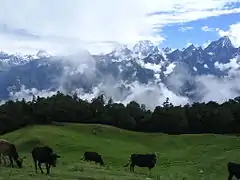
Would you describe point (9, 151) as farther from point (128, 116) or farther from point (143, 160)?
point (128, 116)

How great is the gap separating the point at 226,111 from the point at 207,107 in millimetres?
9034

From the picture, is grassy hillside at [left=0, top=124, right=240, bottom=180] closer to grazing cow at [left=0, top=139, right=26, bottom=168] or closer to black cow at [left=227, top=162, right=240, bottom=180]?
black cow at [left=227, top=162, right=240, bottom=180]

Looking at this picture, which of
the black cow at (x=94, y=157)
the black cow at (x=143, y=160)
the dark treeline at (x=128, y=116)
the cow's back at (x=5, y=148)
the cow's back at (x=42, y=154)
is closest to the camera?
the cow's back at (x=42, y=154)

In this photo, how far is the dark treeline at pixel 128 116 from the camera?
119500 mm

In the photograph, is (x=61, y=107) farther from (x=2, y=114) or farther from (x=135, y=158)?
(x=135, y=158)

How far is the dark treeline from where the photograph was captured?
120 meters

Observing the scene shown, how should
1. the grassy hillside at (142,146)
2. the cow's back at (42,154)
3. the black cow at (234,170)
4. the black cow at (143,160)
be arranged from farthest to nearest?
the grassy hillside at (142,146) < the black cow at (143,160) < the black cow at (234,170) < the cow's back at (42,154)

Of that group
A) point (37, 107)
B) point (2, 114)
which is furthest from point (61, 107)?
point (2, 114)

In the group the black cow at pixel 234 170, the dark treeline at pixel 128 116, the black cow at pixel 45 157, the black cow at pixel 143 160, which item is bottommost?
the black cow at pixel 234 170

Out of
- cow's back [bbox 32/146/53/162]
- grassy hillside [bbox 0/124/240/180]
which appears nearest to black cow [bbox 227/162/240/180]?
grassy hillside [bbox 0/124/240/180]

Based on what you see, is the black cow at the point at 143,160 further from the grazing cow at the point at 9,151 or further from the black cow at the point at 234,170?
the grazing cow at the point at 9,151

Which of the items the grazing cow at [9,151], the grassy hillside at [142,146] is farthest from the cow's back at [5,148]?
the grassy hillside at [142,146]

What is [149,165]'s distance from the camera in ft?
146

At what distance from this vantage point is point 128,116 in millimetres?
127750
